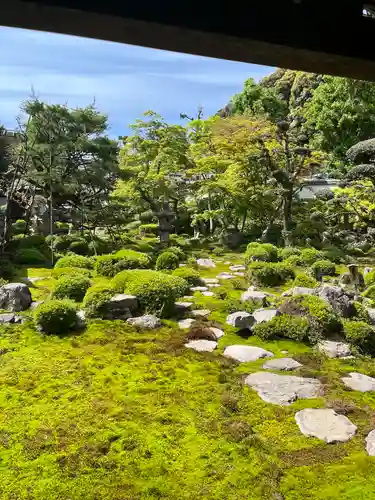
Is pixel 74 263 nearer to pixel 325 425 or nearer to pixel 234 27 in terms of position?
pixel 325 425

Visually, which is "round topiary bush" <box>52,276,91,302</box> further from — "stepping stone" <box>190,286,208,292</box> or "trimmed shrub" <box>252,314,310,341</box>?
"trimmed shrub" <box>252,314,310,341</box>

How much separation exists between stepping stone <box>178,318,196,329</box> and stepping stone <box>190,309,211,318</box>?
208 millimetres

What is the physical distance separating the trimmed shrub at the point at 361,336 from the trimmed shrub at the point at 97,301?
11.1ft

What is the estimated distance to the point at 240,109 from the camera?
28.4 metres

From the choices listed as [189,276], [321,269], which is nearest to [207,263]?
[189,276]

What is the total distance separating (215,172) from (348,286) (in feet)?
28.8

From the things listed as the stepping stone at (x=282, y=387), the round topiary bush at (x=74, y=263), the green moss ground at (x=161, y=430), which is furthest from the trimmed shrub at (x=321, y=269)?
the stepping stone at (x=282, y=387)

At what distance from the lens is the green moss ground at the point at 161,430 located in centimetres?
283

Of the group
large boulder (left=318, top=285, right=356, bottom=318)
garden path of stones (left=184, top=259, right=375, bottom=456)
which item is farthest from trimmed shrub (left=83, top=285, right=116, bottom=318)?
large boulder (left=318, top=285, right=356, bottom=318)

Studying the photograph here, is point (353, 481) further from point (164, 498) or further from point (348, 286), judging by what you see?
point (348, 286)

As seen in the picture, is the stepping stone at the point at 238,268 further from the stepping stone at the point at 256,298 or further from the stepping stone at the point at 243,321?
the stepping stone at the point at 243,321

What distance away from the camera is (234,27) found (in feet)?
4.52

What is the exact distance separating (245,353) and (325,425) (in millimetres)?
1641

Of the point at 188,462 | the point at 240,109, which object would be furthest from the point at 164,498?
the point at 240,109
